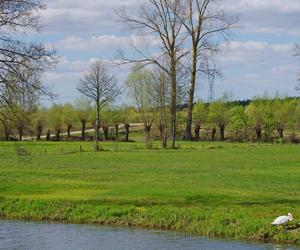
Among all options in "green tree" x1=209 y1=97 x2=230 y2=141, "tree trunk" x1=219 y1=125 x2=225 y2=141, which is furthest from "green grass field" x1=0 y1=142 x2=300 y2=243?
"green tree" x1=209 y1=97 x2=230 y2=141

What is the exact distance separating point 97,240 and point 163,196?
7639 millimetres

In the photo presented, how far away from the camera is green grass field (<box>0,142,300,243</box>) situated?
25.0 m

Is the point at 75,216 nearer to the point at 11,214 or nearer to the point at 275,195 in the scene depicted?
the point at 11,214

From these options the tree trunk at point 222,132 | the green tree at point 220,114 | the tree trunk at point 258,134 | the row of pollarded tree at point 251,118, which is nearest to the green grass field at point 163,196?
the tree trunk at point 258,134

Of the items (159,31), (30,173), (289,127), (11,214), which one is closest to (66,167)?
(30,173)

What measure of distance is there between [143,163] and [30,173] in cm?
1079

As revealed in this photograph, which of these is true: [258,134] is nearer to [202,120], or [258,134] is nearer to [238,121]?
[238,121]

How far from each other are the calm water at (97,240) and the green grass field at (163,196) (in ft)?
3.34

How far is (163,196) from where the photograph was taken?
1214 inches

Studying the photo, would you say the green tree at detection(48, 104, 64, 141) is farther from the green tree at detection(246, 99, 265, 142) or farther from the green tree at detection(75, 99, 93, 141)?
the green tree at detection(246, 99, 265, 142)

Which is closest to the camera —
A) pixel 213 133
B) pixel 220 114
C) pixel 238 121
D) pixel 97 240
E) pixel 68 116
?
pixel 97 240

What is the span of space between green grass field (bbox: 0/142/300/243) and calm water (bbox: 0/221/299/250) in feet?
3.34

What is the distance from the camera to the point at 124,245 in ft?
74.2

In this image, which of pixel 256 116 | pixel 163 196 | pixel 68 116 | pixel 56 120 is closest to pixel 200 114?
pixel 256 116
